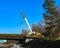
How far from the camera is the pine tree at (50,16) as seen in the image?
8175 centimetres

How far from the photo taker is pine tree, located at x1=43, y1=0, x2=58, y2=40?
81750mm

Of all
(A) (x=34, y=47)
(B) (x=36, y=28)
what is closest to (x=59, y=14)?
(A) (x=34, y=47)

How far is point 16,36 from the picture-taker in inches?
4520

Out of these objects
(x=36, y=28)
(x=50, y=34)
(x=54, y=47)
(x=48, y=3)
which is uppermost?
(x=36, y=28)

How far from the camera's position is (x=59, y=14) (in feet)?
288

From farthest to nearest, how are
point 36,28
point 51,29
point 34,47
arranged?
point 36,28 → point 51,29 → point 34,47

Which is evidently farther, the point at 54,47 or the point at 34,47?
the point at 34,47

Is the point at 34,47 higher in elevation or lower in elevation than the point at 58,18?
lower

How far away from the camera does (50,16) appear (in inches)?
3233

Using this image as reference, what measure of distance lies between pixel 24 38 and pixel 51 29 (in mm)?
34864

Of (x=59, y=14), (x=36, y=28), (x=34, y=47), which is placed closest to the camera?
(x=34, y=47)

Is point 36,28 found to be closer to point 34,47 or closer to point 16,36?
point 16,36

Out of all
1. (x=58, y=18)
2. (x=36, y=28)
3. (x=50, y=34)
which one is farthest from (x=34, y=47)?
(x=36, y=28)

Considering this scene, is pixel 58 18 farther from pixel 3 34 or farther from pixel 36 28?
pixel 36 28
